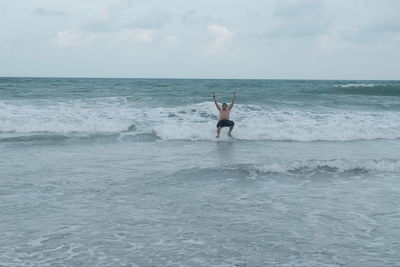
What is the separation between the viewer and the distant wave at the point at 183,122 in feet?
53.4

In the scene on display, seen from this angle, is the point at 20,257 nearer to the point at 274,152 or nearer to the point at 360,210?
the point at 360,210

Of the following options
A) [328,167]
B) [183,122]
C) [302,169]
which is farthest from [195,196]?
[183,122]

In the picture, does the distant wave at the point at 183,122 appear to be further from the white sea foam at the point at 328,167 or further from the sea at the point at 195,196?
the white sea foam at the point at 328,167

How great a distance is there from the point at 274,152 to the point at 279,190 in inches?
183

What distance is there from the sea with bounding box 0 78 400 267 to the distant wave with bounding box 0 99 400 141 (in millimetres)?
110

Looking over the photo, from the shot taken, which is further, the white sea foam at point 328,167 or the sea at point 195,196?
the white sea foam at point 328,167

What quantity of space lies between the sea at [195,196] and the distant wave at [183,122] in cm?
11

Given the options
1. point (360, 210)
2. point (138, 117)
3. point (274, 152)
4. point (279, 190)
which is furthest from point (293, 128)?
point (360, 210)

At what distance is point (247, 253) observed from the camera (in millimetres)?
5383

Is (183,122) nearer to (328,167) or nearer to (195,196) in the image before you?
(328,167)

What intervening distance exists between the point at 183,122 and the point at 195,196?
1186cm

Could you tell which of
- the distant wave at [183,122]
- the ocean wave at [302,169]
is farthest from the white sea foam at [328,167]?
Answer: the distant wave at [183,122]

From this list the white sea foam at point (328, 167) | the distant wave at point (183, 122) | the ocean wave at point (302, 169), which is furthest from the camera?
the distant wave at point (183, 122)

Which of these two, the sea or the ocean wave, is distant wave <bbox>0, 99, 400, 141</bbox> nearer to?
the sea
